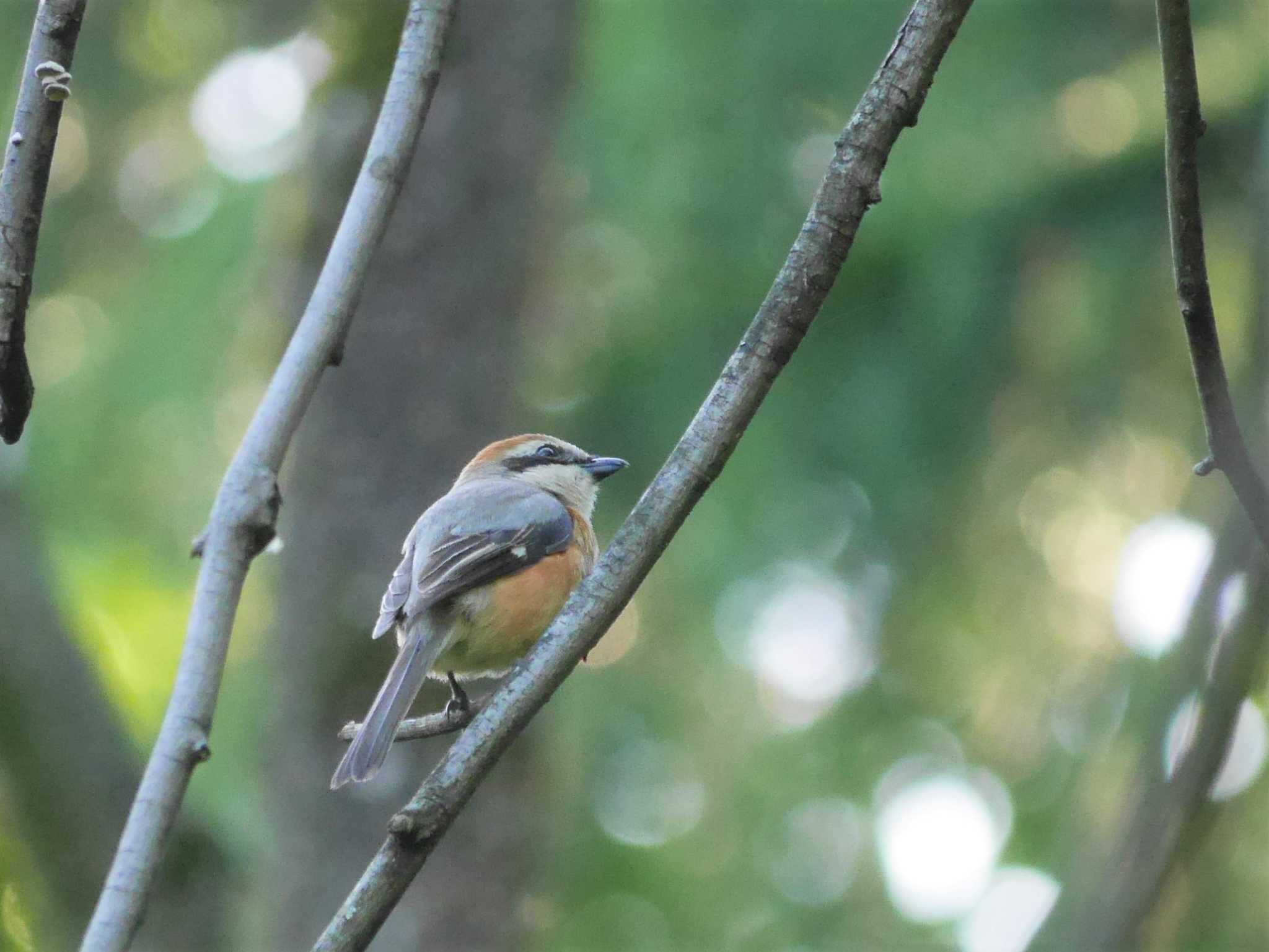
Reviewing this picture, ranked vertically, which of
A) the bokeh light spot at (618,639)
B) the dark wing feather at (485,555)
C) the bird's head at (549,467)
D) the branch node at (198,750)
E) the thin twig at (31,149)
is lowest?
the bokeh light spot at (618,639)

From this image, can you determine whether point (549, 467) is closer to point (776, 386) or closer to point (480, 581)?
point (480, 581)

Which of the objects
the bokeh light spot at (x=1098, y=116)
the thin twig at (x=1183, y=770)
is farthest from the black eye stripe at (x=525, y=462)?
the bokeh light spot at (x=1098, y=116)

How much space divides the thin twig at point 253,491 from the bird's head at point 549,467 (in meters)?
2.98

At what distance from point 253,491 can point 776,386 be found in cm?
862

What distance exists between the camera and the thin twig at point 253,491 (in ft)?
7.28

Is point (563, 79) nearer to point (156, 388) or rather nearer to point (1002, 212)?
point (1002, 212)

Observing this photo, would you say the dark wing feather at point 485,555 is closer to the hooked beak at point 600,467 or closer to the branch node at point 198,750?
the hooked beak at point 600,467

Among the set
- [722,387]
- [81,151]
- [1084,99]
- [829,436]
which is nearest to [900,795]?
[829,436]

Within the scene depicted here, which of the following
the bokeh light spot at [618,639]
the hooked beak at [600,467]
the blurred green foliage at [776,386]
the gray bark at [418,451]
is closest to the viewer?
the bokeh light spot at [618,639]

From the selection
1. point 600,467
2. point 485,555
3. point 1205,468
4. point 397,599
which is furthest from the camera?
point 600,467

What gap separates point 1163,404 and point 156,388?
760 centimetres

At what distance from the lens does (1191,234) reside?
9.37ft

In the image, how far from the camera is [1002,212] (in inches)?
401

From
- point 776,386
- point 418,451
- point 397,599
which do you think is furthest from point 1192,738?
point 776,386
